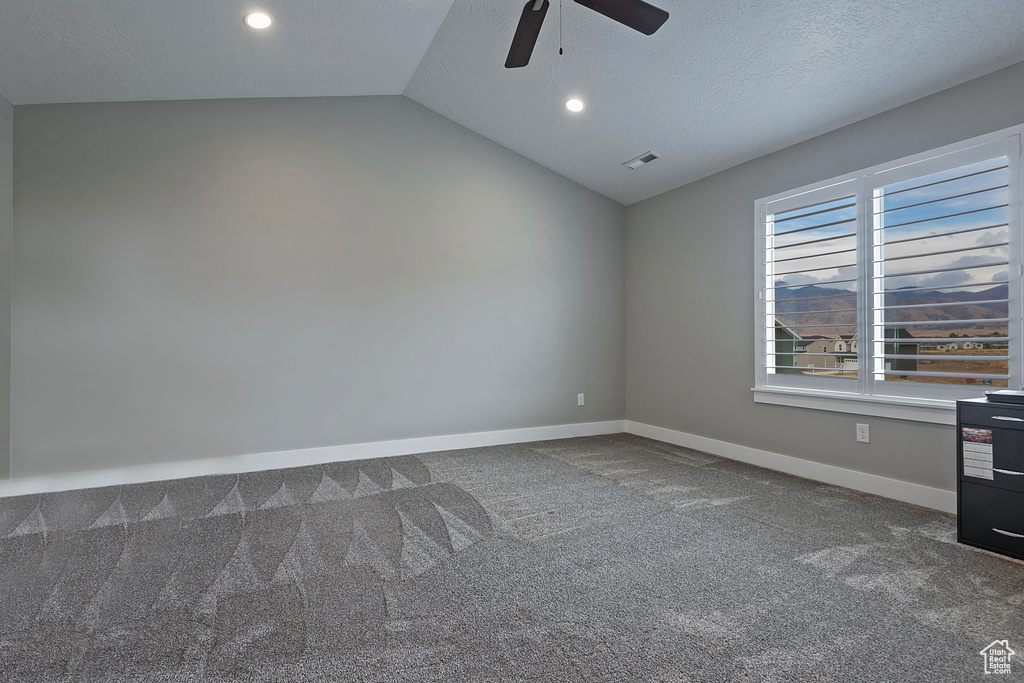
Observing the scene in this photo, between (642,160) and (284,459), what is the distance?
3.77 meters

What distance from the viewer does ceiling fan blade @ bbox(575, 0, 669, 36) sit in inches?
87.4

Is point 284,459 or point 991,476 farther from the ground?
point 991,476

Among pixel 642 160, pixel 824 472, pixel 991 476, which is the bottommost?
pixel 824 472

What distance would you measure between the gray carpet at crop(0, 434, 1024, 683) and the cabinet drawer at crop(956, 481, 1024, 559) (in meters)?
0.09

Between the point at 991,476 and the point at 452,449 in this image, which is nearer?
the point at 991,476

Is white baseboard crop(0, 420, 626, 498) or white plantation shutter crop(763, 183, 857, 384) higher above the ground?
white plantation shutter crop(763, 183, 857, 384)

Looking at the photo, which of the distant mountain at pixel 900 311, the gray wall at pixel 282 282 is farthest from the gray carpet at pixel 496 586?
the distant mountain at pixel 900 311

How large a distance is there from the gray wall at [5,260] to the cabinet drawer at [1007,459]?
5.51 meters

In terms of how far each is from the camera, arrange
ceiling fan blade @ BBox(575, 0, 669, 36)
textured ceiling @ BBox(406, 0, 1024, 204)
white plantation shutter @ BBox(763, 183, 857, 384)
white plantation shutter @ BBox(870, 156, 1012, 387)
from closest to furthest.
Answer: ceiling fan blade @ BBox(575, 0, 669, 36), textured ceiling @ BBox(406, 0, 1024, 204), white plantation shutter @ BBox(870, 156, 1012, 387), white plantation shutter @ BBox(763, 183, 857, 384)

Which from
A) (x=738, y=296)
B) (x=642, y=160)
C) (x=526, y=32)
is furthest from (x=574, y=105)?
(x=738, y=296)

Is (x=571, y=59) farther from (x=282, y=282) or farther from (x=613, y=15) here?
(x=282, y=282)

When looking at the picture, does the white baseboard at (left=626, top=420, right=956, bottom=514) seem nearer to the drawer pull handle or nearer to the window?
the window

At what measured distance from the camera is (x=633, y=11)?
7.46 ft

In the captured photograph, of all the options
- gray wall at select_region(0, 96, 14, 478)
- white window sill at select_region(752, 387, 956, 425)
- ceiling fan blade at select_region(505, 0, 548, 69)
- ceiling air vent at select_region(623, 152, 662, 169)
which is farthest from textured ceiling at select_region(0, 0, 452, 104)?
white window sill at select_region(752, 387, 956, 425)
